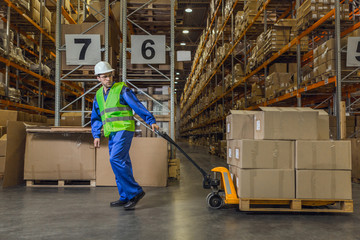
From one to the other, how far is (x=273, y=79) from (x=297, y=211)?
451 cm

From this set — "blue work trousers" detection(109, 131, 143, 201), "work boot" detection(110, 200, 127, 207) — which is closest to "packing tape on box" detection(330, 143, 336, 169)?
"blue work trousers" detection(109, 131, 143, 201)

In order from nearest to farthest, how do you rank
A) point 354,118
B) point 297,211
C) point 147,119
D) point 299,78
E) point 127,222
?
point 127,222 → point 297,211 → point 147,119 → point 299,78 → point 354,118

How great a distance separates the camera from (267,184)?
3512 mm

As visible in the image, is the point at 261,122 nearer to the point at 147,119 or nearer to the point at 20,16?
the point at 147,119

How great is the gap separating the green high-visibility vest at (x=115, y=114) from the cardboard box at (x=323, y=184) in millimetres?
2153

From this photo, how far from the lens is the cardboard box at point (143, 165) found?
532cm

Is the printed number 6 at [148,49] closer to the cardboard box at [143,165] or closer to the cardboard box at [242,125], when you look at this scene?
the cardboard box at [143,165]

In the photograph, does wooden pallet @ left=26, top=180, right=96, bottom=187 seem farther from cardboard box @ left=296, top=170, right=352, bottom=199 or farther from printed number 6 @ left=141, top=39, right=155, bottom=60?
cardboard box @ left=296, top=170, right=352, bottom=199

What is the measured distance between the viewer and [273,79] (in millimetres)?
7402

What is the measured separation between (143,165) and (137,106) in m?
1.82

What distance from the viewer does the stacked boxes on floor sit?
347cm

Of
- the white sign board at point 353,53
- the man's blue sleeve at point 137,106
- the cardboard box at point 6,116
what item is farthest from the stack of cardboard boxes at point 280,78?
the cardboard box at point 6,116

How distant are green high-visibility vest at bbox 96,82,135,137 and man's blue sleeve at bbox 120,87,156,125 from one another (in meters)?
0.08

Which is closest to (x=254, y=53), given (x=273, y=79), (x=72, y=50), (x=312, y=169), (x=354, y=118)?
(x=273, y=79)
